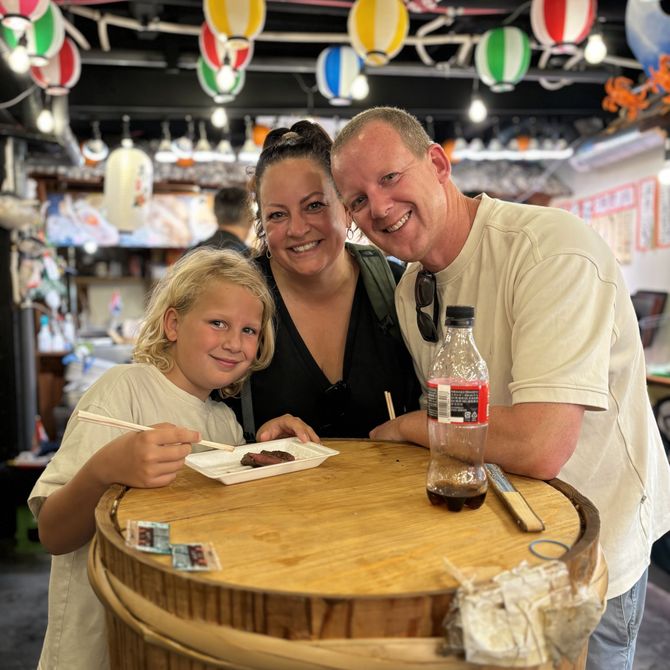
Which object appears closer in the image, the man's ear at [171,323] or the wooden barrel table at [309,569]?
the wooden barrel table at [309,569]

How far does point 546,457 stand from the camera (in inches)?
52.0

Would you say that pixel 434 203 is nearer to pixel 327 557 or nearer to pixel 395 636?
pixel 327 557

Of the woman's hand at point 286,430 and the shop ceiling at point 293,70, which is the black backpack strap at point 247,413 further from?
the shop ceiling at point 293,70

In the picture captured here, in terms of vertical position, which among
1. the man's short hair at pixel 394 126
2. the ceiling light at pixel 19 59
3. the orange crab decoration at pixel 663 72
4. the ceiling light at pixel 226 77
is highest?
the ceiling light at pixel 226 77

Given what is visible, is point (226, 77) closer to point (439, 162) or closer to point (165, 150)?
point (165, 150)

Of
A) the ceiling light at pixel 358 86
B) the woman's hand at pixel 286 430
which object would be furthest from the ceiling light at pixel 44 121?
the woman's hand at pixel 286 430

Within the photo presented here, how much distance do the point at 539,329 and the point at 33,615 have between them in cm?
359

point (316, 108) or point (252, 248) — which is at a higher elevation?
point (316, 108)

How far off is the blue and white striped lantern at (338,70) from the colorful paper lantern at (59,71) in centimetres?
191

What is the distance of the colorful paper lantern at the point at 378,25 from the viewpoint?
4.19 meters

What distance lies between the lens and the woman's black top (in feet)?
6.59

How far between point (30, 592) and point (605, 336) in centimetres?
398

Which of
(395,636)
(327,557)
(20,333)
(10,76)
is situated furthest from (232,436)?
(20,333)

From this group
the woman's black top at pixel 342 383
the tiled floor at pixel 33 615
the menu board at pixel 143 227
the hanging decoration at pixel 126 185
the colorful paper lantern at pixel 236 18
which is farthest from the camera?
the menu board at pixel 143 227
